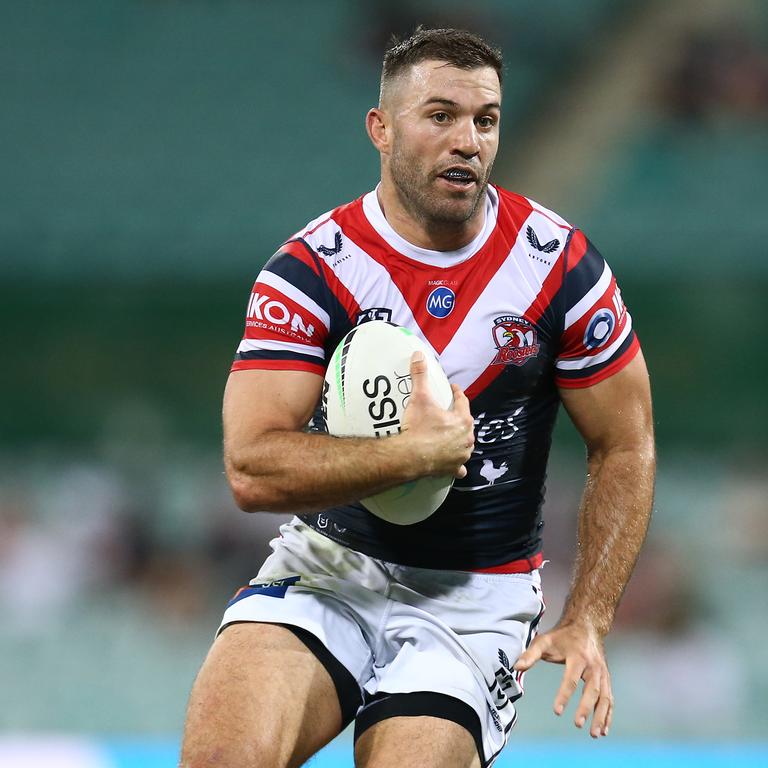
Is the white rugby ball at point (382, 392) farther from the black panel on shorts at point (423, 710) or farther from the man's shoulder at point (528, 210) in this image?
the man's shoulder at point (528, 210)

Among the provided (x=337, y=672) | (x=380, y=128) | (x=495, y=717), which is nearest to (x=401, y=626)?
(x=337, y=672)

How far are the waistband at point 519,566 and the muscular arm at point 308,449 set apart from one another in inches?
21.2

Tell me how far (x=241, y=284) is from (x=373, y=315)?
7.22 meters

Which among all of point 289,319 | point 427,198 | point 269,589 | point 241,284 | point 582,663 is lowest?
point 582,663

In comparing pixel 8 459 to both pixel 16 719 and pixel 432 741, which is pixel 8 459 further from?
pixel 432 741

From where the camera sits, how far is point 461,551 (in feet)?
12.1

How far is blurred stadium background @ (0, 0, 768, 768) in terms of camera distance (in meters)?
8.66

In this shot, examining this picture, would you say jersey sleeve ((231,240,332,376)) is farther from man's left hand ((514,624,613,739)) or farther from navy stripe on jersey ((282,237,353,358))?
man's left hand ((514,624,613,739))

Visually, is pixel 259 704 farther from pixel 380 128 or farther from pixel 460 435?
pixel 380 128

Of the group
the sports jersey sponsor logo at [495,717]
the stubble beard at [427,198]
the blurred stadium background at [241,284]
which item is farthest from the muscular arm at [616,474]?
the blurred stadium background at [241,284]

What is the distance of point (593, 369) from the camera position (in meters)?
3.64

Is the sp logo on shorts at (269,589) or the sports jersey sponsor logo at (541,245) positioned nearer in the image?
the sp logo on shorts at (269,589)

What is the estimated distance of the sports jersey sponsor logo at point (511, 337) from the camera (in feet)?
11.8

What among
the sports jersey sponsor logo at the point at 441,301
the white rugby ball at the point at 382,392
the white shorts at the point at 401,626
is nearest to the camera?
the white rugby ball at the point at 382,392
